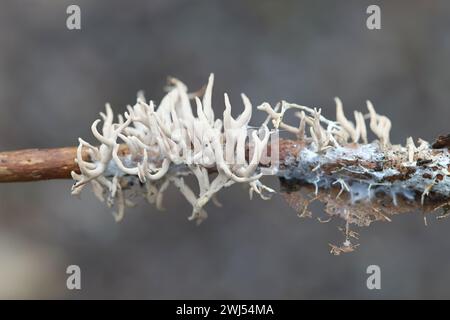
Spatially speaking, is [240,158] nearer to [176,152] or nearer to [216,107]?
[176,152]

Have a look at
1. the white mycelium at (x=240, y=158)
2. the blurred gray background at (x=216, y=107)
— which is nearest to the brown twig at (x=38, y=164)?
the white mycelium at (x=240, y=158)

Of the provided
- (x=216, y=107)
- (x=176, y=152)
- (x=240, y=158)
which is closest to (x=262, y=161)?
(x=240, y=158)

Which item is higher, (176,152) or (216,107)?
(216,107)

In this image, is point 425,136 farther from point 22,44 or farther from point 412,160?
point 22,44

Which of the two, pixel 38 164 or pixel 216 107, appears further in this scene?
pixel 216 107

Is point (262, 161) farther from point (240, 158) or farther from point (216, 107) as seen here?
point (216, 107)

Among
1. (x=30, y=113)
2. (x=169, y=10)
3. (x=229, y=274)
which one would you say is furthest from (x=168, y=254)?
(x=169, y=10)

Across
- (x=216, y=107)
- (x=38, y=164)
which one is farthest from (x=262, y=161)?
(x=216, y=107)

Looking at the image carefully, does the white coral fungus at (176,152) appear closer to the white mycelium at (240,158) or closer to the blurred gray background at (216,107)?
the white mycelium at (240,158)

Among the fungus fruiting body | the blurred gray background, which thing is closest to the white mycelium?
the fungus fruiting body
